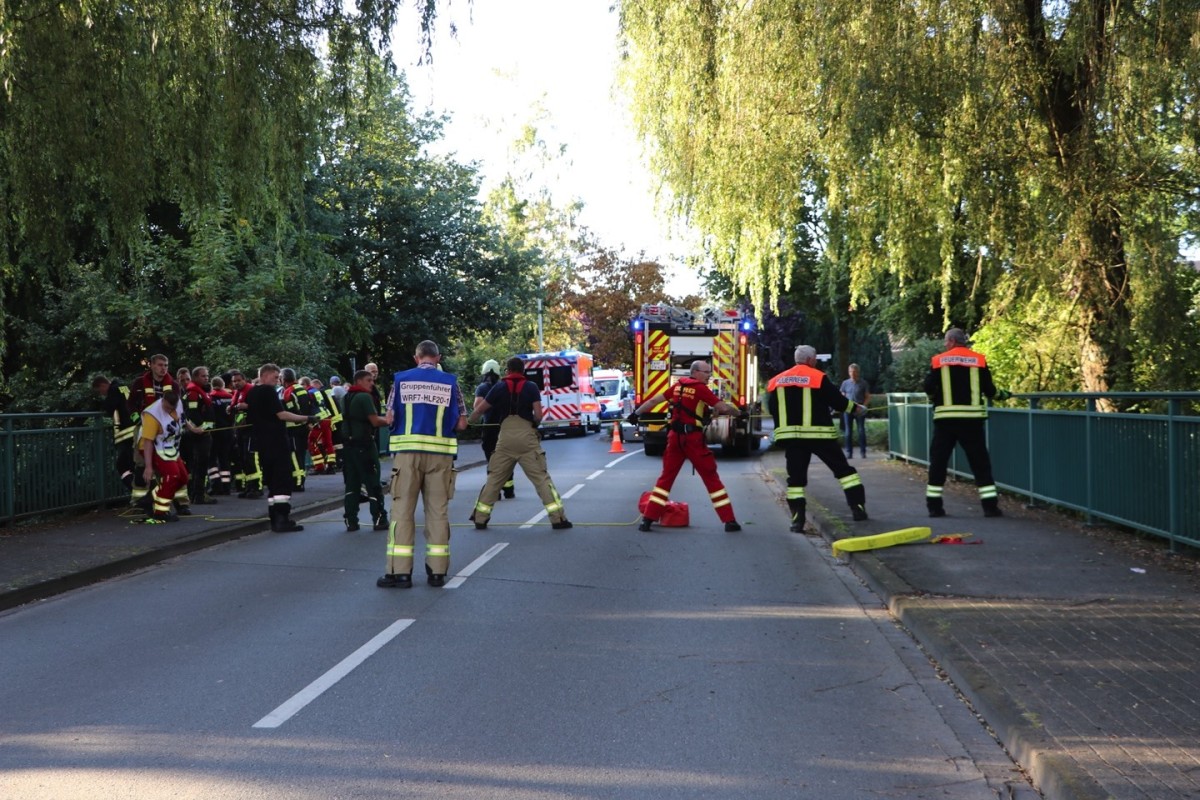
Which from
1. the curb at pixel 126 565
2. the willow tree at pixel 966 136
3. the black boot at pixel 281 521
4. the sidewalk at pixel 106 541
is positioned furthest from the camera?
the black boot at pixel 281 521

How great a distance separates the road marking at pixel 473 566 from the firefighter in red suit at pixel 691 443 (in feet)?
6.43

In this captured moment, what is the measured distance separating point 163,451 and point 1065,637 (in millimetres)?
10544

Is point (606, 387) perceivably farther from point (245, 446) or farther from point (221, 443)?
point (221, 443)

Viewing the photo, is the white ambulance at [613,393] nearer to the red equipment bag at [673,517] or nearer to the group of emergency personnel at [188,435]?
the group of emergency personnel at [188,435]

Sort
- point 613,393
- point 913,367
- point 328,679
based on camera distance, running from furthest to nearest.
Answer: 1. point 613,393
2. point 913,367
3. point 328,679

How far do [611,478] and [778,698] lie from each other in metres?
15.3

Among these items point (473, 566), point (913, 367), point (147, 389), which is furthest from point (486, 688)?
point (913, 367)

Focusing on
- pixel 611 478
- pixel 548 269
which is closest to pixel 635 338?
pixel 611 478

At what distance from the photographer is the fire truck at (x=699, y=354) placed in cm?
2673

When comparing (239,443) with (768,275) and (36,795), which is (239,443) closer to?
(768,275)

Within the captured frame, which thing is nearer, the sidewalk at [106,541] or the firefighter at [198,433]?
the sidewalk at [106,541]

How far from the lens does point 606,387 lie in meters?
47.3

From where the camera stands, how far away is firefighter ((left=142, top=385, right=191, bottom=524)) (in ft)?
45.9

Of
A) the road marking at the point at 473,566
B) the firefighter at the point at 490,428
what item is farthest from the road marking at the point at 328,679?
the firefighter at the point at 490,428
